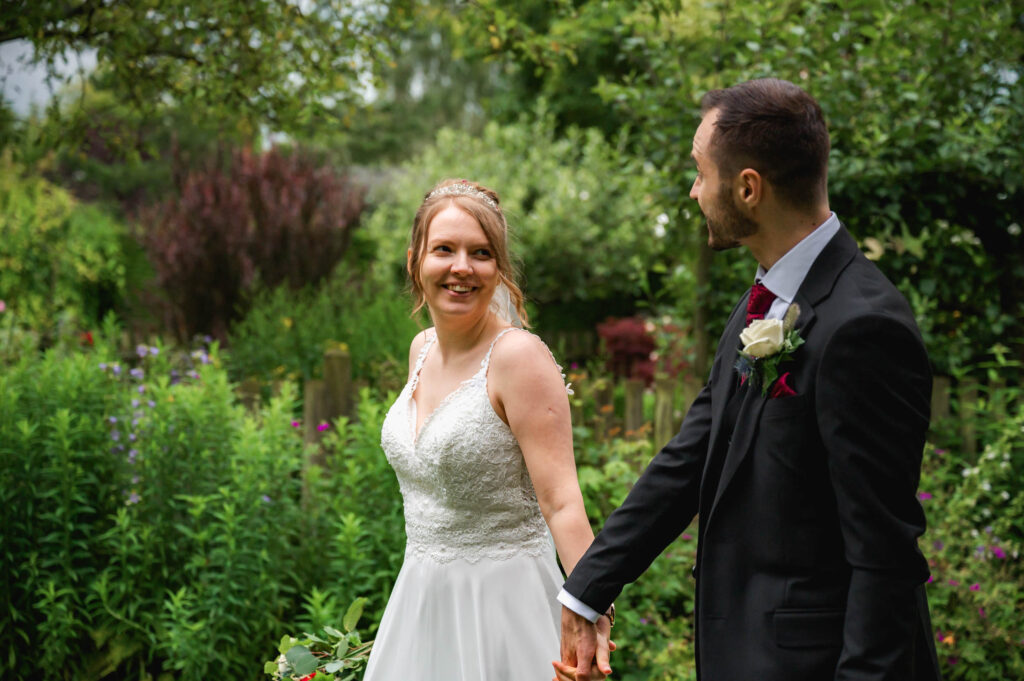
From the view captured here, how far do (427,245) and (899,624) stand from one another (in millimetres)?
1574

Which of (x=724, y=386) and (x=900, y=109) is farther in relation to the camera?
(x=900, y=109)

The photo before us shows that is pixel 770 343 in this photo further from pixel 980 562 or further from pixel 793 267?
pixel 980 562

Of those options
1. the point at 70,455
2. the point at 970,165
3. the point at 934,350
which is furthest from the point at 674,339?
the point at 70,455

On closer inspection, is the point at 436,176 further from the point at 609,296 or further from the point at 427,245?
the point at 427,245

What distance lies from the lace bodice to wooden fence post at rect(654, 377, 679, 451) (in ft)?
7.94

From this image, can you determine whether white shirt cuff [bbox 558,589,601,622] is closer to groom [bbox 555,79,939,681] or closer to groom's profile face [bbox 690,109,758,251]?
groom [bbox 555,79,939,681]

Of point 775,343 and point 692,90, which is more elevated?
point 692,90

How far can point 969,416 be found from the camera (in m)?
4.97

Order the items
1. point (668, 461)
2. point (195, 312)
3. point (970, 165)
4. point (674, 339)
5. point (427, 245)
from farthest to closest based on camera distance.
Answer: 1. point (195, 312)
2. point (674, 339)
3. point (970, 165)
4. point (427, 245)
5. point (668, 461)

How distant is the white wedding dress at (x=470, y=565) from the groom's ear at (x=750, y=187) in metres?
0.91

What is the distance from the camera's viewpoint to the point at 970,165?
5344mm

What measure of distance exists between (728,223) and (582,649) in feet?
3.37

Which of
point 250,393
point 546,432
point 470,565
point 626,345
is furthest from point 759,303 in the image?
point 626,345

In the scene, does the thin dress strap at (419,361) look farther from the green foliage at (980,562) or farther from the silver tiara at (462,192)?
the green foliage at (980,562)
